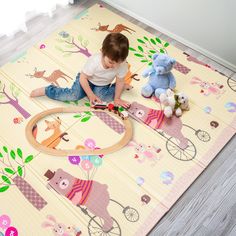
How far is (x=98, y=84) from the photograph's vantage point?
1677 millimetres

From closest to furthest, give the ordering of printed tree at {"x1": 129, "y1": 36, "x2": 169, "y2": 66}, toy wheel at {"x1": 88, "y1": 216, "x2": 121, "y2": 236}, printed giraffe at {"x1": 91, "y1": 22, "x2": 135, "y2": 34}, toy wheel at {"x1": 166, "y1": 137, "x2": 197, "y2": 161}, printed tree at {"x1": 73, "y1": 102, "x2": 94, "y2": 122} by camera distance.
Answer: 1. toy wheel at {"x1": 88, "y1": 216, "x2": 121, "y2": 236}
2. toy wheel at {"x1": 166, "y1": 137, "x2": 197, "y2": 161}
3. printed tree at {"x1": 73, "y1": 102, "x2": 94, "y2": 122}
4. printed tree at {"x1": 129, "y1": 36, "x2": 169, "y2": 66}
5. printed giraffe at {"x1": 91, "y1": 22, "x2": 135, "y2": 34}

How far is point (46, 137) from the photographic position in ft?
5.22

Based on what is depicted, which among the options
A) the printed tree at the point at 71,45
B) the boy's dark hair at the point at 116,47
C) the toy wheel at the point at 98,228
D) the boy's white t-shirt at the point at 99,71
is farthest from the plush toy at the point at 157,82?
the toy wheel at the point at 98,228

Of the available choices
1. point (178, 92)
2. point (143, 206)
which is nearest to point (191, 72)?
point (178, 92)

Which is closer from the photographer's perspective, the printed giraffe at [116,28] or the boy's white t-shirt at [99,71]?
the boy's white t-shirt at [99,71]

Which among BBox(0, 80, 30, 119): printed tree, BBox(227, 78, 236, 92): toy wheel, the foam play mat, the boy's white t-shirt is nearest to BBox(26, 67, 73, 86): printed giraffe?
the foam play mat

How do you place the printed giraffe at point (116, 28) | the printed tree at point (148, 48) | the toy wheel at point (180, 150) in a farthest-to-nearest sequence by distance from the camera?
the printed giraffe at point (116, 28)
the printed tree at point (148, 48)
the toy wheel at point (180, 150)

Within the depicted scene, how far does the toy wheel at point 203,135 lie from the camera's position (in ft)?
5.25

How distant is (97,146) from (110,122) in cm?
13

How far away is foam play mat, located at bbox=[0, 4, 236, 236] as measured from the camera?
1392mm

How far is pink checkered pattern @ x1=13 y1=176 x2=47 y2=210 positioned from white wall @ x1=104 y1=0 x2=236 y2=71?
43.4 inches

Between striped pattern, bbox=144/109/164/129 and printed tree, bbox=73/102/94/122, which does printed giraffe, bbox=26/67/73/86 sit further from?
striped pattern, bbox=144/109/164/129

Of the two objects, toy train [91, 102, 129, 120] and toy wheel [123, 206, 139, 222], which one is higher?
toy train [91, 102, 129, 120]

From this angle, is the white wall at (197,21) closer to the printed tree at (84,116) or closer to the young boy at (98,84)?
the young boy at (98,84)
